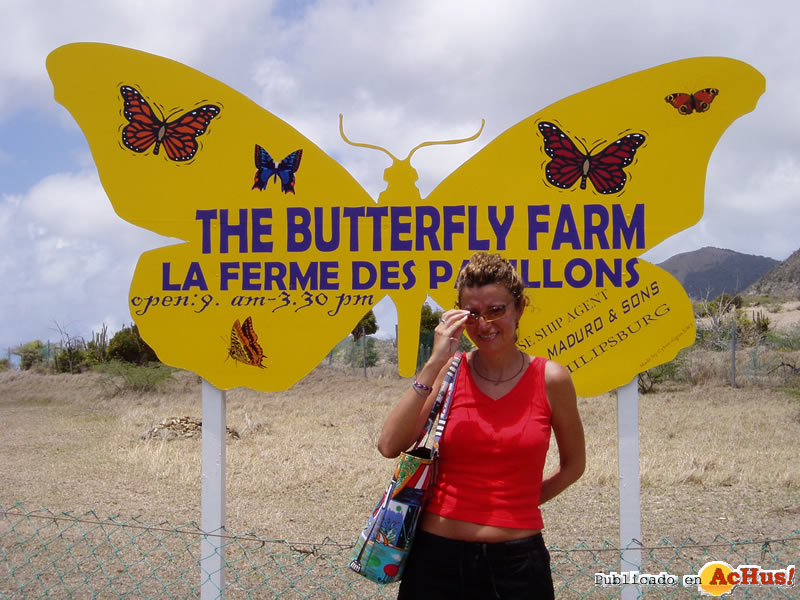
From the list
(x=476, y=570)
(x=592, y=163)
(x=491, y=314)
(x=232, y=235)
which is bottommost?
(x=476, y=570)

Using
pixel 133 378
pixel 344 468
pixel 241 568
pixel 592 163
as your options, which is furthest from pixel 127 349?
pixel 592 163

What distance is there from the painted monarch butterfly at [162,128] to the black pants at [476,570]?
→ 7.89 ft

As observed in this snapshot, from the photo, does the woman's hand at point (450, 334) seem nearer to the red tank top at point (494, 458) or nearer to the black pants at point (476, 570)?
the red tank top at point (494, 458)

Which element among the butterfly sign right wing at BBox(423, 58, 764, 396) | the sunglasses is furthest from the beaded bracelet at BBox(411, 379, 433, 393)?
the butterfly sign right wing at BBox(423, 58, 764, 396)

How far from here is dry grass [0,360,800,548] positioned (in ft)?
17.9

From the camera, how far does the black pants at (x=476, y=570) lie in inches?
71.1

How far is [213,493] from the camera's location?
3.30 meters

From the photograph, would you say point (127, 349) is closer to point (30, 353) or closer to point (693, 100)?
point (30, 353)

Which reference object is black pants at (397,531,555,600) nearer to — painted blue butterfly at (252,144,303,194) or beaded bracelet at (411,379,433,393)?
beaded bracelet at (411,379,433,393)

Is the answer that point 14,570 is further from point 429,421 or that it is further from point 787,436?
point 787,436

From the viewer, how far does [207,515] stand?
10.8 ft

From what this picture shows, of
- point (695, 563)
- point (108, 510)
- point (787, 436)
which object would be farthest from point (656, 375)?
point (108, 510)

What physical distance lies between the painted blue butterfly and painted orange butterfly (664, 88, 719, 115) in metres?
1.84

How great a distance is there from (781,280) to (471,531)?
181 ft
